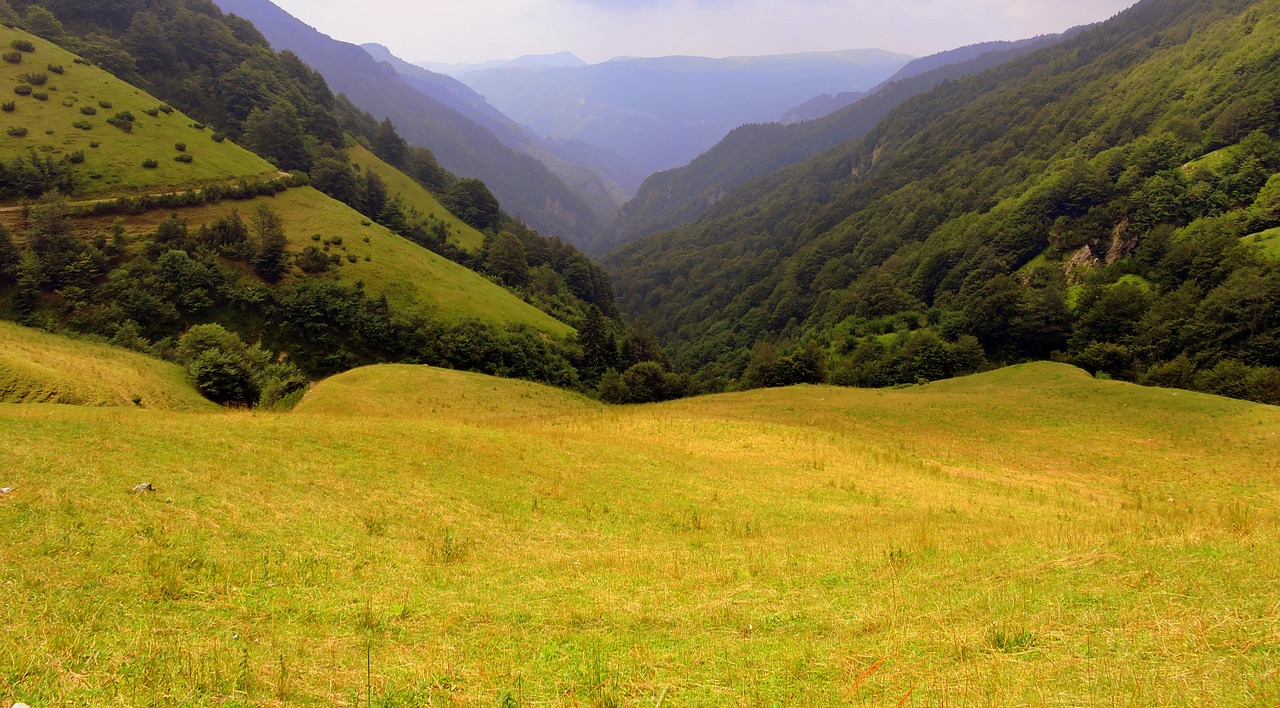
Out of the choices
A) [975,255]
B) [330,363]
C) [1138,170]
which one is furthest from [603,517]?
[1138,170]

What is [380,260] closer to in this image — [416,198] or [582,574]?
[416,198]

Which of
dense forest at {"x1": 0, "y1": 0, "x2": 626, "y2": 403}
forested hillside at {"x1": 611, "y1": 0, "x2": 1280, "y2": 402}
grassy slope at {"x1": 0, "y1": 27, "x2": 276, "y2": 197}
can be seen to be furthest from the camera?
forested hillside at {"x1": 611, "y1": 0, "x2": 1280, "y2": 402}

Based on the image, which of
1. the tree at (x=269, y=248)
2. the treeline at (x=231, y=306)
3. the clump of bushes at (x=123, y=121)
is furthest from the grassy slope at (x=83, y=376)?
the clump of bushes at (x=123, y=121)

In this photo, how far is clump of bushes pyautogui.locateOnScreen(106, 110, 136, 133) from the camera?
62.4 metres

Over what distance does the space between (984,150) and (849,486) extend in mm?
180480

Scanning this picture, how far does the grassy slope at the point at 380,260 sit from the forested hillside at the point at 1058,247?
117 ft

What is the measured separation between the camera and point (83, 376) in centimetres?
2319

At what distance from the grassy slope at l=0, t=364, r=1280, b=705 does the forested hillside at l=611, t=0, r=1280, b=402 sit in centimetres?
4295

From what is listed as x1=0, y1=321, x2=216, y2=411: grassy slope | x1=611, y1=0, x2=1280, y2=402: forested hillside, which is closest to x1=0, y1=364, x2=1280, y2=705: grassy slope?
x1=0, y1=321, x2=216, y2=411: grassy slope

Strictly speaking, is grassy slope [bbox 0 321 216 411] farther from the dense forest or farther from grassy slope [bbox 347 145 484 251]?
grassy slope [bbox 347 145 484 251]

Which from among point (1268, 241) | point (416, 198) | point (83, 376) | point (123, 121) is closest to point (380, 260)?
point (123, 121)

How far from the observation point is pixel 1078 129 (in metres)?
128

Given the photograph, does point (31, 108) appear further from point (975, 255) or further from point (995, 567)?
point (975, 255)

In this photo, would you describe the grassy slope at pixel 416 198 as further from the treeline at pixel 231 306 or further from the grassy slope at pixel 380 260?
the treeline at pixel 231 306
